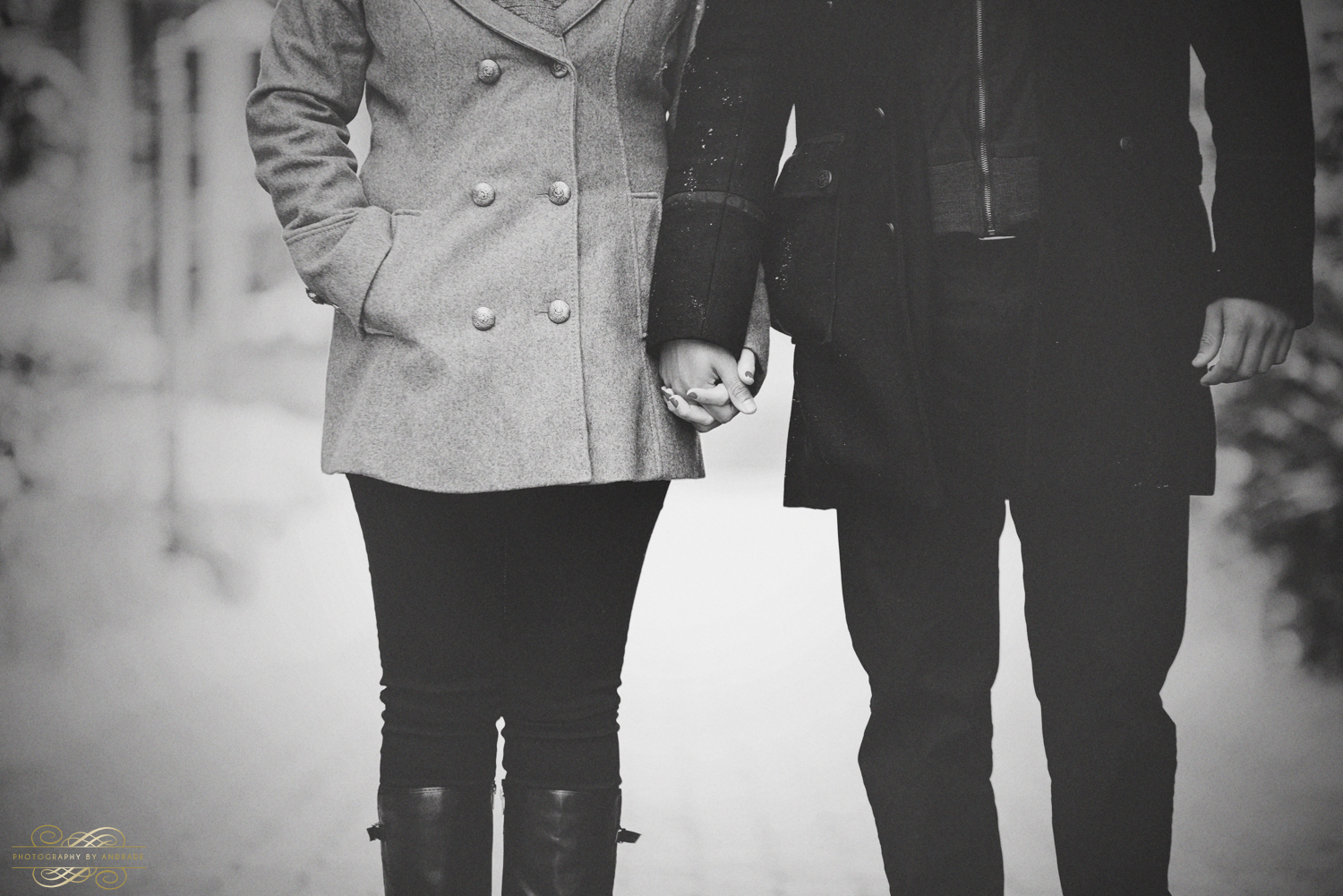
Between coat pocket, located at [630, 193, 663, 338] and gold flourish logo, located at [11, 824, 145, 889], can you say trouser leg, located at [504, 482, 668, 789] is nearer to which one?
coat pocket, located at [630, 193, 663, 338]

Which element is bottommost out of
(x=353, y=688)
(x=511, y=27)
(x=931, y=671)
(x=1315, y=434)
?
(x=353, y=688)

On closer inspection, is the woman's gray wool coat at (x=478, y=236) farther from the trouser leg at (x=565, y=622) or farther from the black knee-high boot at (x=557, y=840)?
the black knee-high boot at (x=557, y=840)

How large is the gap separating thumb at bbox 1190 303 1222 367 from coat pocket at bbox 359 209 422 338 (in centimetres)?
69

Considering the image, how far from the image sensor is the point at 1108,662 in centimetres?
107

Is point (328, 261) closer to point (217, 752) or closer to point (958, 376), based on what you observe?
point (958, 376)

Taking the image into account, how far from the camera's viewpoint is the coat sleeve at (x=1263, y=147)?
105 centimetres

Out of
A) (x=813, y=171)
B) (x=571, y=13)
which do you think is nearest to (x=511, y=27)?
(x=571, y=13)

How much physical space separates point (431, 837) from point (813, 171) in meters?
0.68

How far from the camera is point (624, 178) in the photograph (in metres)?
1.08

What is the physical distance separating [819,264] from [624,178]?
19cm

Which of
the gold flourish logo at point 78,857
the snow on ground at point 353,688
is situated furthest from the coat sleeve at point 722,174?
the gold flourish logo at point 78,857

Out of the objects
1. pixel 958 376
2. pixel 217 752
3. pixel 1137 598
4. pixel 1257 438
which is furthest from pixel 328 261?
pixel 1257 438

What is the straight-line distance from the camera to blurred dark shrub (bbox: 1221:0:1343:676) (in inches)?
66.1

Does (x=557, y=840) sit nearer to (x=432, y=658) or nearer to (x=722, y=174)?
(x=432, y=658)
